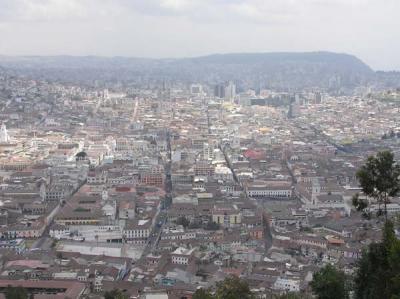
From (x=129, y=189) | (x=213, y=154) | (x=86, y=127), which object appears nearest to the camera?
(x=129, y=189)

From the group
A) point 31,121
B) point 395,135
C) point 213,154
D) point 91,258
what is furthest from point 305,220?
point 31,121

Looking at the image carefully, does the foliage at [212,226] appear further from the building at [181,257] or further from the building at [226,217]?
the building at [181,257]

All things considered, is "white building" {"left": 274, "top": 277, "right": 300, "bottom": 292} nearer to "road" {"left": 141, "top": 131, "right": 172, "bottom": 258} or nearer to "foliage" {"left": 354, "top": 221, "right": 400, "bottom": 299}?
"road" {"left": 141, "top": 131, "right": 172, "bottom": 258}

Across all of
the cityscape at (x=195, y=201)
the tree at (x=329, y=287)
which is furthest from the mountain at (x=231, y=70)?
the tree at (x=329, y=287)

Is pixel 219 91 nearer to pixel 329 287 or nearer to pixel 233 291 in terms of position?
pixel 329 287

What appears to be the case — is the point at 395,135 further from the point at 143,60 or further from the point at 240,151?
the point at 143,60

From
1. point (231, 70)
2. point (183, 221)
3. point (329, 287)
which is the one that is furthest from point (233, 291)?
point (231, 70)

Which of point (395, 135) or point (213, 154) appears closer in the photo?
point (213, 154)
